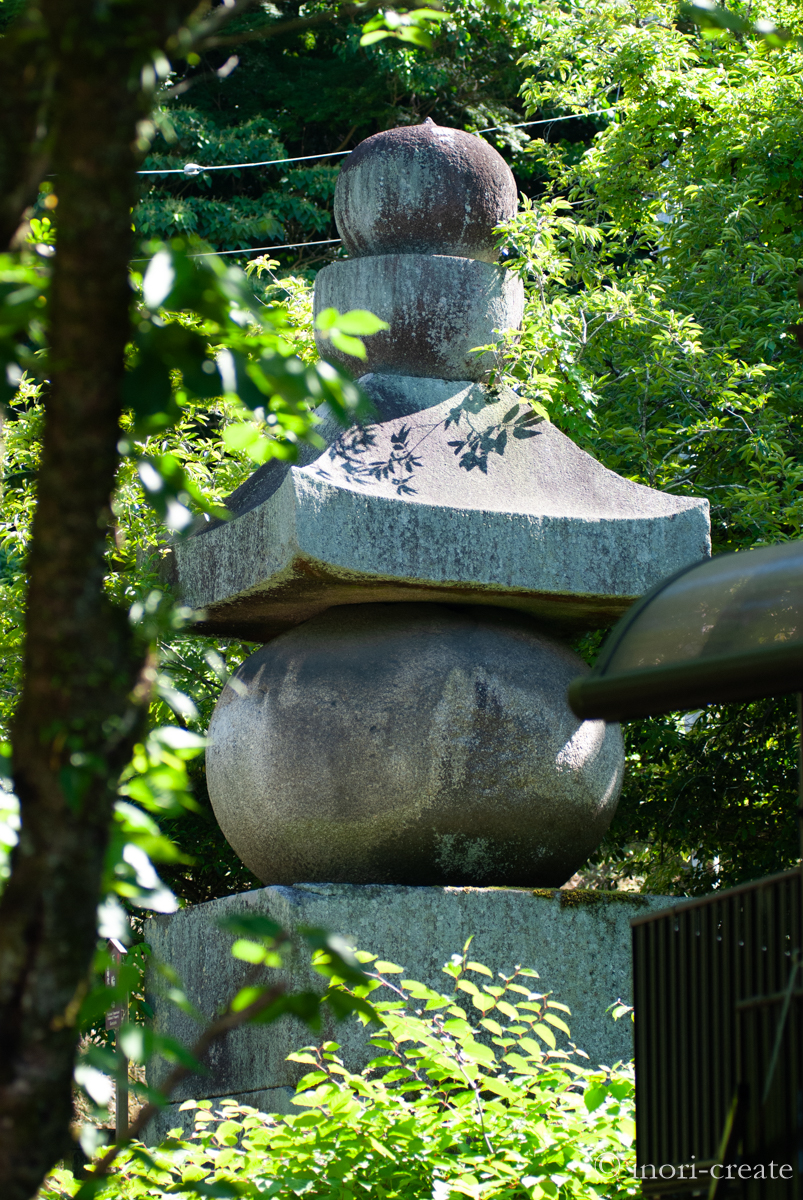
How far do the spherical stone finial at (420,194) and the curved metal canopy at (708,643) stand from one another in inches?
102

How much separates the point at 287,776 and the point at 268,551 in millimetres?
798

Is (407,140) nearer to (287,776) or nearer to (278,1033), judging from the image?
(287,776)

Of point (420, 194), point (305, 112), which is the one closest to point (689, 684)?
point (420, 194)

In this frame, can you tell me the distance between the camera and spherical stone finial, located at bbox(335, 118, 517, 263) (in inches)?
199

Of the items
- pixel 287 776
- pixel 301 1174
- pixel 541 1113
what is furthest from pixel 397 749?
pixel 301 1174

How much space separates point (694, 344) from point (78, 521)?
5731 mm

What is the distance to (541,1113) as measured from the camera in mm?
3357

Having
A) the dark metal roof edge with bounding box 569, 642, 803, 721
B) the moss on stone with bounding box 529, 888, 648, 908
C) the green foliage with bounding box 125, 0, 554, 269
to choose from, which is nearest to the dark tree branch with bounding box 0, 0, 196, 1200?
the dark metal roof edge with bounding box 569, 642, 803, 721

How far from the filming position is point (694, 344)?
6.60 metres

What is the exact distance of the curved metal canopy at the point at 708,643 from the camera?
2576mm

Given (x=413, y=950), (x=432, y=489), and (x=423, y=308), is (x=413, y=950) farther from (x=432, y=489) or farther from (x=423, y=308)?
(x=423, y=308)

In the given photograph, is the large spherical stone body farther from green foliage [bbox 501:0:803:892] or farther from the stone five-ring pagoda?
green foliage [bbox 501:0:803:892]

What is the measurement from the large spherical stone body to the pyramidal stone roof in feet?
0.72
